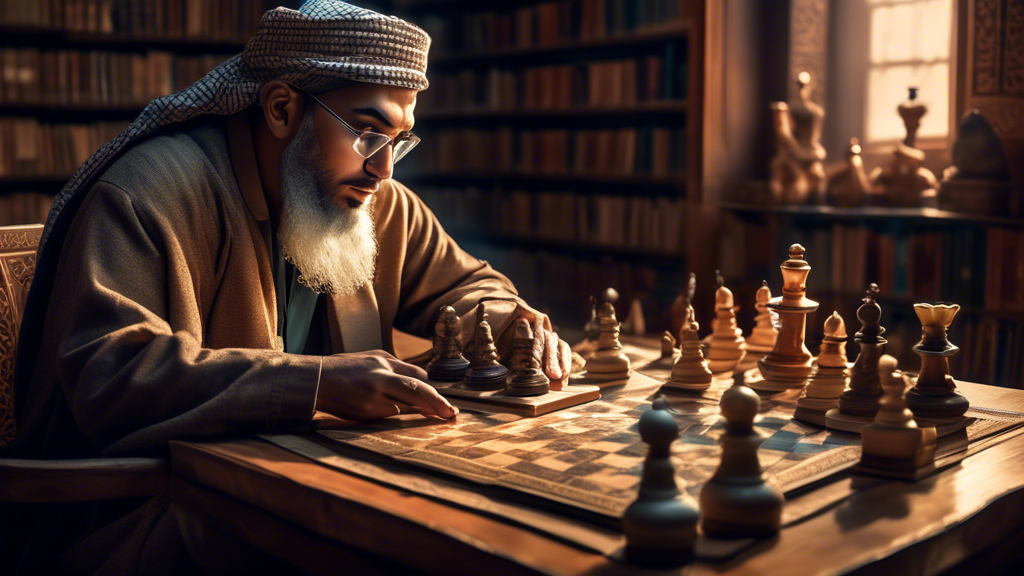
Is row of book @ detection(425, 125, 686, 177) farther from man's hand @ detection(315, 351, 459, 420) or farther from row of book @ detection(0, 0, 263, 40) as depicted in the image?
man's hand @ detection(315, 351, 459, 420)

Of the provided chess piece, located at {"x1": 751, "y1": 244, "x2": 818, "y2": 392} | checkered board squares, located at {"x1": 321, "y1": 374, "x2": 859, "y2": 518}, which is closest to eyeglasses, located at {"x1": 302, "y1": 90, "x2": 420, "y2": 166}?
checkered board squares, located at {"x1": 321, "y1": 374, "x2": 859, "y2": 518}

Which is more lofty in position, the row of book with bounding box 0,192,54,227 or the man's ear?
the man's ear

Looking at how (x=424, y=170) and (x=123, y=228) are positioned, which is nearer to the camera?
(x=123, y=228)

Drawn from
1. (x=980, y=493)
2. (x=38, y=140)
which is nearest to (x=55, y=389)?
(x=980, y=493)

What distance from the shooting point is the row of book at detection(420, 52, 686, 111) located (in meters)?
4.93

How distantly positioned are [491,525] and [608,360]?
2.73ft

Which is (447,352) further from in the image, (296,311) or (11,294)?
(11,294)

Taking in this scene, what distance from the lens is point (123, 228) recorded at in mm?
1603

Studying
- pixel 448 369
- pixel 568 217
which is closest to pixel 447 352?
pixel 448 369

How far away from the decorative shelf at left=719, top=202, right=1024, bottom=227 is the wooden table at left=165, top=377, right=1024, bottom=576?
8.20ft

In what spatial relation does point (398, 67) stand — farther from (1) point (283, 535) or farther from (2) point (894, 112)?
(2) point (894, 112)

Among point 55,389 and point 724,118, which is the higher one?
point 724,118

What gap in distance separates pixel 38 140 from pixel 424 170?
2577mm

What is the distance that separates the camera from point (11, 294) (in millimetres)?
1986
